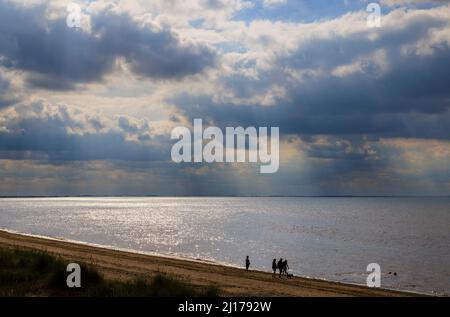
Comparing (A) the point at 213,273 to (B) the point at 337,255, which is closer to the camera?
(A) the point at 213,273

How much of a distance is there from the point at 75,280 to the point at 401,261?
5177 centimetres

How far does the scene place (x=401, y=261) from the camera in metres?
60.7
